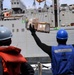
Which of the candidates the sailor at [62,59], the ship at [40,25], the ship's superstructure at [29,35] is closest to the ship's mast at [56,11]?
the ship at [40,25]

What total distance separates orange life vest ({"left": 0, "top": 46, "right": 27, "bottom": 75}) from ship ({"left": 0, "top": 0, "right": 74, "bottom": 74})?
19.6 metres

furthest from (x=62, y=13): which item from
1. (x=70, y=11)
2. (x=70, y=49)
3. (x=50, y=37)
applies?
(x=70, y=49)

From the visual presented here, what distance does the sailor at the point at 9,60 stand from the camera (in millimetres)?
1868

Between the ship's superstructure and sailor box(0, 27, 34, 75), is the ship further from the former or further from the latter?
sailor box(0, 27, 34, 75)

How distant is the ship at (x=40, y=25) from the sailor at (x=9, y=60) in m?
19.5

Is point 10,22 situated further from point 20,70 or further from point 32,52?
point 20,70

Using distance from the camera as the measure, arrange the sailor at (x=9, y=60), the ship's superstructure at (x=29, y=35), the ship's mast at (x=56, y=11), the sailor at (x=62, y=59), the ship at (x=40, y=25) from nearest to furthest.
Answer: the sailor at (x=9, y=60) → the sailor at (x=62, y=59) → the ship at (x=40, y=25) → the ship's superstructure at (x=29, y=35) → the ship's mast at (x=56, y=11)

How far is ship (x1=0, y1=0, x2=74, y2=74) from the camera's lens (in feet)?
84.4

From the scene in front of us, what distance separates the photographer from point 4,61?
6.15 feet

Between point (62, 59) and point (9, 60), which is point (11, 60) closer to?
point (9, 60)

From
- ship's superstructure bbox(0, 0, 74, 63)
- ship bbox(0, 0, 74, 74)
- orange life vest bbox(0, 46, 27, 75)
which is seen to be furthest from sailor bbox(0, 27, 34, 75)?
ship's superstructure bbox(0, 0, 74, 63)

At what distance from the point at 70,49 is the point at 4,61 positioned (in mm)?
1010

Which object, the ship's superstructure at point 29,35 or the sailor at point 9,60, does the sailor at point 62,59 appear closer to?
the sailor at point 9,60

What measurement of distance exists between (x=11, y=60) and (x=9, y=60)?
Answer: 0.05 ft
